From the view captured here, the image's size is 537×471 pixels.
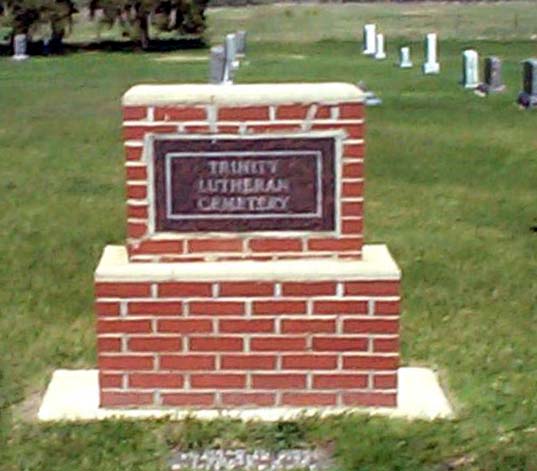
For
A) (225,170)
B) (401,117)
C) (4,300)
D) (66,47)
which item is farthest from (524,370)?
(66,47)

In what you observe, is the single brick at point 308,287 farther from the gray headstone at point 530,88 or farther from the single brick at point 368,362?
the gray headstone at point 530,88

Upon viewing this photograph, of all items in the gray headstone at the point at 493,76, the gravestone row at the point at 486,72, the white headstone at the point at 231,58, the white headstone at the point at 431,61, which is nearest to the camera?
the gravestone row at the point at 486,72

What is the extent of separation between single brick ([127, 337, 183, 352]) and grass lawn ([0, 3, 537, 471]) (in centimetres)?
38

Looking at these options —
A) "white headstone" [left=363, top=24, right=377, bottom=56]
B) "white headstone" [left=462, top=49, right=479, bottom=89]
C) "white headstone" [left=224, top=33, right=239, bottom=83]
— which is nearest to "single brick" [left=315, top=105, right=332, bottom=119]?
"white headstone" [left=462, top=49, right=479, bottom=89]

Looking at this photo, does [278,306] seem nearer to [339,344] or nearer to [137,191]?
[339,344]

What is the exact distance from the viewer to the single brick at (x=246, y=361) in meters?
6.02

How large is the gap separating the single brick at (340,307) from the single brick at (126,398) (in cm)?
89

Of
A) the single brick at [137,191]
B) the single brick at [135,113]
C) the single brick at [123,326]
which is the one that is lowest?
the single brick at [123,326]

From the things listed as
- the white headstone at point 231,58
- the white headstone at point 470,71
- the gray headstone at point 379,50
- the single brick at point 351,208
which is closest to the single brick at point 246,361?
the single brick at point 351,208

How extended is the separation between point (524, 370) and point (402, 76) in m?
26.1

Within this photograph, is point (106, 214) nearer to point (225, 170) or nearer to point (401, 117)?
point (225, 170)

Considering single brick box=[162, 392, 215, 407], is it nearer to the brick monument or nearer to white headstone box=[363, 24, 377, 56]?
the brick monument

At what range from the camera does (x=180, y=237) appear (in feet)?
19.7

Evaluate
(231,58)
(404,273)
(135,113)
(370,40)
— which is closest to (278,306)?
(135,113)
